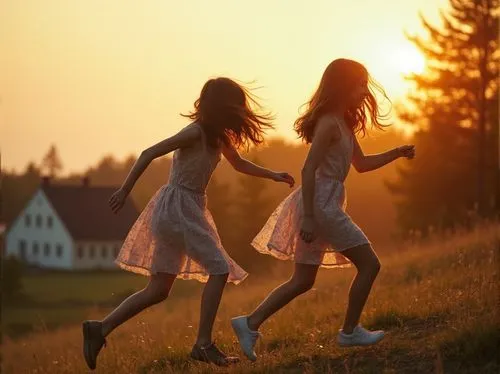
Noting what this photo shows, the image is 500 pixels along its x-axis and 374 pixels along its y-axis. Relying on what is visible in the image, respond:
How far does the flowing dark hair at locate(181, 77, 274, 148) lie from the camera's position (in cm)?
678

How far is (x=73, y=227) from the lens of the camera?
A: 65.4 meters

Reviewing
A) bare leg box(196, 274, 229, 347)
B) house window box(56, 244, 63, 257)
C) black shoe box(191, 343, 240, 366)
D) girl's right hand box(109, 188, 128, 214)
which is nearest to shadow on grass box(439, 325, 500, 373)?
black shoe box(191, 343, 240, 366)

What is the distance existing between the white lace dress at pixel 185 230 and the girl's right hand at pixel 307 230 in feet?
2.08

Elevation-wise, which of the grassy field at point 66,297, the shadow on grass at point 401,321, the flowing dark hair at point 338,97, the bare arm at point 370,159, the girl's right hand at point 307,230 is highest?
the flowing dark hair at point 338,97

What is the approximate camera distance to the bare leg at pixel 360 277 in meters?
6.56

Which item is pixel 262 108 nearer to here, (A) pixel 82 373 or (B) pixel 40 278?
(A) pixel 82 373

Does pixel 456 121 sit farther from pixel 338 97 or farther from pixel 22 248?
pixel 22 248

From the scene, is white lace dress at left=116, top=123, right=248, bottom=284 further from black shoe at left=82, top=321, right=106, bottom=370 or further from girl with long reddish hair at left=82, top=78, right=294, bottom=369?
black shoe at left=82, top=321, right=106, bottom=370

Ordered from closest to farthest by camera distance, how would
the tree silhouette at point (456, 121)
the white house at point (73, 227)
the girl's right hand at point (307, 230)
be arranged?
the girl's right hand at point (307, 230) < the tree silhouette at point (456, 121) < the white house at point (73, 227)

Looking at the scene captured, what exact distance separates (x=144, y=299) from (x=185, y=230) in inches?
22.9

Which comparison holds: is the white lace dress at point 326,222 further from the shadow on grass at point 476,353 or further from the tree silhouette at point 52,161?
the tree silhouette at point 52,161

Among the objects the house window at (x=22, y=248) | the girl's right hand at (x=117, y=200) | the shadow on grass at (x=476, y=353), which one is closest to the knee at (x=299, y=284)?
the shadow on grass at (x=476, y=353)

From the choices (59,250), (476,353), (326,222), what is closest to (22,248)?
(59,250)

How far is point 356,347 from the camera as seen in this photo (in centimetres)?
675
